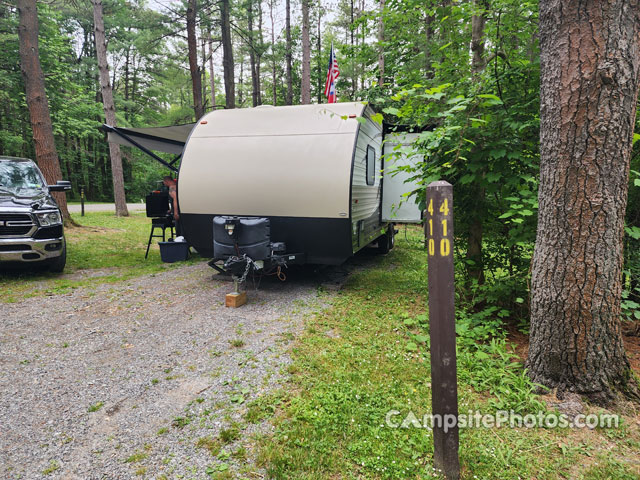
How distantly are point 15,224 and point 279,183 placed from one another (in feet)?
13.3

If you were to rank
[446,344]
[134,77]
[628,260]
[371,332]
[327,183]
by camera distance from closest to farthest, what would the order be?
[446,344]
[628,260]
[371,332]
[327,183]
[134,77]

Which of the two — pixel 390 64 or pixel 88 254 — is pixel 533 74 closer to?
pixel 88 254

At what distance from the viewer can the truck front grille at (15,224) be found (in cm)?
528


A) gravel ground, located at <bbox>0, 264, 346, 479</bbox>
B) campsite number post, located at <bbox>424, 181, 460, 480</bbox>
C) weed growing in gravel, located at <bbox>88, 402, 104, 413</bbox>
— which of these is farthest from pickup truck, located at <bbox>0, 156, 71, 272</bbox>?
campsite number post, located at <bbox>424, 181, 460, 480</bbox>

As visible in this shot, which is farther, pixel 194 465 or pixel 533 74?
pixel 533 74

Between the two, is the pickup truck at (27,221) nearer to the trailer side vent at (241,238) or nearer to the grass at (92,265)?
Answer: the grass at (92,265)

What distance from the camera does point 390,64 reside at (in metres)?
15.4

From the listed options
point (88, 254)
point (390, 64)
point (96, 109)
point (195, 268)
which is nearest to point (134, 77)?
point (96, 109)

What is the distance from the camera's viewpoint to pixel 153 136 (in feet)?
24.4

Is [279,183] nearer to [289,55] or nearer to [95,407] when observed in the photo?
[95,407]

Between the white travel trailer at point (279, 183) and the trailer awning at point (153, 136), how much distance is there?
86.6 inches

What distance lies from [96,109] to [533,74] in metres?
25.4

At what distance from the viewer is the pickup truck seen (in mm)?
5348

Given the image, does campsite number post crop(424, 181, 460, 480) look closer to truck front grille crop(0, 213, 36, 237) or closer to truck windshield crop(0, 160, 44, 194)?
truck front grille crop(0, 213, 36, 237)
